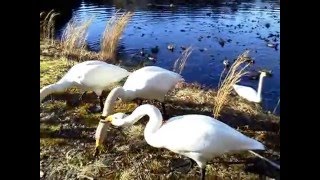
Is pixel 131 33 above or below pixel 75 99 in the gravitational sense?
above

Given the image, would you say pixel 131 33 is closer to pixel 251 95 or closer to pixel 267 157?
pixel 251 95

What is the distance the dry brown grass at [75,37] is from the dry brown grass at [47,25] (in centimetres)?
4

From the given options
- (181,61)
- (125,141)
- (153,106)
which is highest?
(181,61)

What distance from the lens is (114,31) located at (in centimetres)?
138

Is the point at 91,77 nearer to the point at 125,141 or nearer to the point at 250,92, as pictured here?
the point at 125,141

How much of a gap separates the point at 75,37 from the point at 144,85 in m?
0.25

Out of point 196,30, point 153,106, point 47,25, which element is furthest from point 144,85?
point 47,25

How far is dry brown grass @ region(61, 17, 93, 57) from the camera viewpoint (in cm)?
140

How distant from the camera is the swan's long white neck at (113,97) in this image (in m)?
1.36

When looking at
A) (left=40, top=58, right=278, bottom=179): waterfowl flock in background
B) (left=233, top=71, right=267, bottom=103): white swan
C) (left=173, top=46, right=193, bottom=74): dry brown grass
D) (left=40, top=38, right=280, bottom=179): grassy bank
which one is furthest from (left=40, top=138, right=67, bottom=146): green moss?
(left=233, top=71, right=267, bottom=103): white swan

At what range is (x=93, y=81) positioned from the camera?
1432mm

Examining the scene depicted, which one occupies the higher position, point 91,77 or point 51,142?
point 91,77
